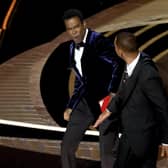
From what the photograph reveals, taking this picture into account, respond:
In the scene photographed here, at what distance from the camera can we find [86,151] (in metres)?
5.79

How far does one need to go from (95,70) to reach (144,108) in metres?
0.88

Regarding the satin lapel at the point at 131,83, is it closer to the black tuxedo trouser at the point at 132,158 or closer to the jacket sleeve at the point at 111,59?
the black tuxedo trouser at the point at 132,158

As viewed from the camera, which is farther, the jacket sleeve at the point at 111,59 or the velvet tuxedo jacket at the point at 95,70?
the velvet tuxedo jacket at the point at 95,70

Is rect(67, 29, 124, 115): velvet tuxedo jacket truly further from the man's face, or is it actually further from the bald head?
the bald head

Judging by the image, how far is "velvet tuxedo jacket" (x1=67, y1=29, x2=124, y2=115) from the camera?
14.8 feet

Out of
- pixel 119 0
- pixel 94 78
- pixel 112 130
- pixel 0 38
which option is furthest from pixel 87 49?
pixel 119 0

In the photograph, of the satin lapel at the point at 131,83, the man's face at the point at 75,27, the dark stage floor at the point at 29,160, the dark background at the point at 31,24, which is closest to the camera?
the satin lapel at the point at 131,83

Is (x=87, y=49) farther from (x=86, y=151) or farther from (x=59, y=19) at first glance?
(x=59, y=19)

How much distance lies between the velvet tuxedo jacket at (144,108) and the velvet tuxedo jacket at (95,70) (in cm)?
64

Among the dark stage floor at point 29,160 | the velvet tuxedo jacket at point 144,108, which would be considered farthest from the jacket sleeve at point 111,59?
the dark stage floor at point 29,160

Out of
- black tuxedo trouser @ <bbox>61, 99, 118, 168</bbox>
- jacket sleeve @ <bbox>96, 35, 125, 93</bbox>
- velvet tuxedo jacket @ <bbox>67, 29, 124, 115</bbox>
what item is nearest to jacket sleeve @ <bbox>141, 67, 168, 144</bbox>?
jacket sleeve @ <bbox>96, 35, 125, 93</bbox>

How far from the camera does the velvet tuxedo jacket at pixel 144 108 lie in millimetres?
3699

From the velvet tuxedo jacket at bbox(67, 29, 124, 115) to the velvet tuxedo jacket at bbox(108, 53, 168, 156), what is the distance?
64 cm

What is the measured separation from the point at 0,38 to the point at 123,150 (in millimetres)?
4015
